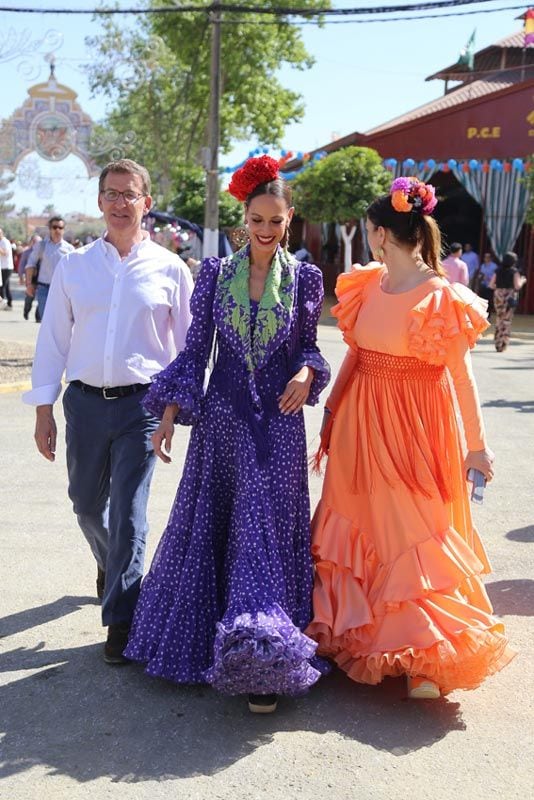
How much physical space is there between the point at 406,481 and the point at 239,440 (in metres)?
0.68

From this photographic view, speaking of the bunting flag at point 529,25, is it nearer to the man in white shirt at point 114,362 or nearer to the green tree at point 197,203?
the green tree at point 197,203

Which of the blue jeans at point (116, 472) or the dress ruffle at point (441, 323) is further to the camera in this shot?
the blue jeans at point (116, 472)

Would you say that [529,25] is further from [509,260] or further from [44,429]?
[44,429]

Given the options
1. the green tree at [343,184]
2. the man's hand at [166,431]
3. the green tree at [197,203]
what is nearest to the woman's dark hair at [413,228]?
the man's hand at [166,431]

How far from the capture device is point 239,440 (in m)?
3.68

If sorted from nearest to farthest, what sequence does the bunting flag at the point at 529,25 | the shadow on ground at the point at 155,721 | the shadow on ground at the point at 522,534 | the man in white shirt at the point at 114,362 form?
the shadow on ground at the point at 155,721 → the man in white shirt at the point at 114,362 → the shadow on ground at the point at 522,534 → the bunting flag at the point at 529,25

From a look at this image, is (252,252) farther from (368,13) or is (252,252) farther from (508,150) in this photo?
(508,150)

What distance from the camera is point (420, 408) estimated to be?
385 cm

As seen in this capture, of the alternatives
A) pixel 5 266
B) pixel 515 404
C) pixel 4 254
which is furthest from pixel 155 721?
pixel 5 266

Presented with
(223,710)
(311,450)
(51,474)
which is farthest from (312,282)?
(311,450)

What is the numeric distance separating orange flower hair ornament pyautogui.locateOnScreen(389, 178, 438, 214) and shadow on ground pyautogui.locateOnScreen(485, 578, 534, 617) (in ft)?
6.56

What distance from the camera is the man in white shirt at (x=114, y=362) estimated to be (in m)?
3.94

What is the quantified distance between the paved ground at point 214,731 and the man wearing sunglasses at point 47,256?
792 cm

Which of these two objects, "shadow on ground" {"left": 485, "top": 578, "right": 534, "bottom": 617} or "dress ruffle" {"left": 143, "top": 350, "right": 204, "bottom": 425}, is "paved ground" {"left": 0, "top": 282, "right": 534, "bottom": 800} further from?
"dress ruffle" {"left": 143, "top": 350, "right": 204, "bottom": 425}
